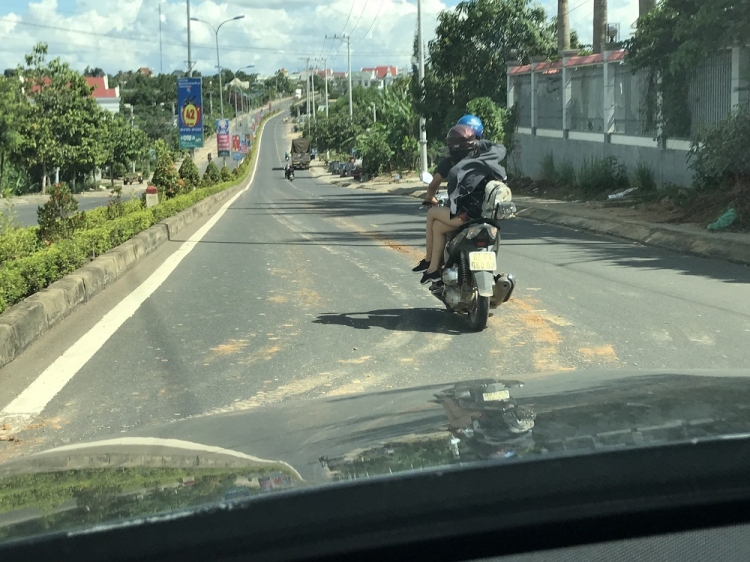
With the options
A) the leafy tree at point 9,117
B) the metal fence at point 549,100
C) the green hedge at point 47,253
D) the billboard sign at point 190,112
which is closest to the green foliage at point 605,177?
the metal fence at point 549,100

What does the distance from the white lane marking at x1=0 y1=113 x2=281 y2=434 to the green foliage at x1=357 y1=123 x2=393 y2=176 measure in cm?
5008

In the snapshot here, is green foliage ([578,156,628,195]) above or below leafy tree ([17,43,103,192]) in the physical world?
below

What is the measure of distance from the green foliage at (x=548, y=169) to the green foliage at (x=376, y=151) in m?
30.8

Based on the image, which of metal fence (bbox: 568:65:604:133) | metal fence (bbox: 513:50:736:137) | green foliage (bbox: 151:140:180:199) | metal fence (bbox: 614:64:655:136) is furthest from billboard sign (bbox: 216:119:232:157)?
metal fence (bbox: 614:64:655:136)

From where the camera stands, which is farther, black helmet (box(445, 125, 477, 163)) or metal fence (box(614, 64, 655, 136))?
metal fence (box(614, 64, 655, 136))

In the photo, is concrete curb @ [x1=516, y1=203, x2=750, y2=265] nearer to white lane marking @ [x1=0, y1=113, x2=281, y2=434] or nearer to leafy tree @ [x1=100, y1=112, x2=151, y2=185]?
white lane marking @ [x1=0, y1=113, x2=281, y2=434]

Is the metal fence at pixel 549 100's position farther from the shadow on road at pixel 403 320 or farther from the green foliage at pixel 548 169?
the shadow on road at pixel 403 320

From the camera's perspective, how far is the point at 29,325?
7.22 m

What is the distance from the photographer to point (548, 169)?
28.8 metres

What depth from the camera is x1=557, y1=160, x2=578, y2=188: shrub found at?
26703 millimetres

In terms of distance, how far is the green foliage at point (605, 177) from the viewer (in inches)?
931

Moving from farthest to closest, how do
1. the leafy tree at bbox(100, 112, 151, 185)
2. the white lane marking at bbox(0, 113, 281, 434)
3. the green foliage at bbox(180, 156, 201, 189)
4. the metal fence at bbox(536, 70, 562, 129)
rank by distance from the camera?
the leafy tree at bbox(100, 112, 151, 185)
the green foliage at bbox(180, 156, 201, 189)
the metal fence at bbox(536, 70, 562, 129)
the white lane marking at bbox(0, 113, 281, 434)

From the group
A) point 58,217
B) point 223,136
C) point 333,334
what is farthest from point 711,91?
point 223,136

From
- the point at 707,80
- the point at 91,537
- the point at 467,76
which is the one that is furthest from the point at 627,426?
the point at 467,76
